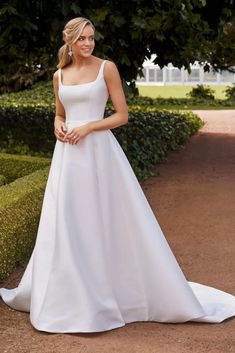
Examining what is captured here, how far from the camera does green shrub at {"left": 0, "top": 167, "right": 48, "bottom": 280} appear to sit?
18.6ft

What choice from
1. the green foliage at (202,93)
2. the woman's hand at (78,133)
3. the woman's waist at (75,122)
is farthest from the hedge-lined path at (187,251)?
the green foliage at (202,93)

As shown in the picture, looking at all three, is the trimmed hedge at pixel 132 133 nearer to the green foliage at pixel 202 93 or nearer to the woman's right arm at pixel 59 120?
the woman's right arm at pixel 59 120

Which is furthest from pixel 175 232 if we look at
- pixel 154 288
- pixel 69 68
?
pixel 69 68

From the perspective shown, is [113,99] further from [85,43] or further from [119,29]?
[119,29]

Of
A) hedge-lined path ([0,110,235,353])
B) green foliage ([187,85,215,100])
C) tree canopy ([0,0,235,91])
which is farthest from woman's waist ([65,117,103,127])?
green foliage ([187,85,215,100])

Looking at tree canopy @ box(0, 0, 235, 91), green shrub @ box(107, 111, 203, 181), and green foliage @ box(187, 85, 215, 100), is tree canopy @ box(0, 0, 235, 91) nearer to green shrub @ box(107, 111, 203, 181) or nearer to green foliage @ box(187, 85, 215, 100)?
green shrub @ box(107, 111, 203, 181)

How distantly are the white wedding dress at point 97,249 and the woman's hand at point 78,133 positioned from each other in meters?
0.05

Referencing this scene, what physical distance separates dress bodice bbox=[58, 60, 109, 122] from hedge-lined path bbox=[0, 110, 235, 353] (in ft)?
4.44

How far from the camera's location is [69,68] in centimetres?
460

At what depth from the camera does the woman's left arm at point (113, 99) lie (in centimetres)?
448

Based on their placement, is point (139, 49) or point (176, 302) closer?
point (176, 302)

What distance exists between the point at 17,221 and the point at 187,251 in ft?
5.29

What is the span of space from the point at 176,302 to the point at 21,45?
18.6 ft

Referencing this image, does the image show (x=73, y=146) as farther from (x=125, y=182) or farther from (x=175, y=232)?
(x=175, y=232)
